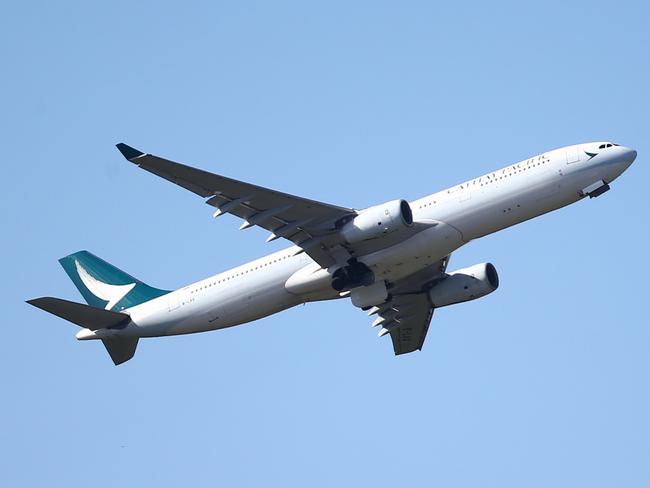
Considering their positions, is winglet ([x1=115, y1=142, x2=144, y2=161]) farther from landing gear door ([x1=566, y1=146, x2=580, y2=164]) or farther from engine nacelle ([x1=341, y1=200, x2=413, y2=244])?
landing gear door ([x1=566, y1=146, x2=580, y2=164])

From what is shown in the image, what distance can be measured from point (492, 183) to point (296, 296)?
943 centimetres

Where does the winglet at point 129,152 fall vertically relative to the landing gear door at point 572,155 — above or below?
above

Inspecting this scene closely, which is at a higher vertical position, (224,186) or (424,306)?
(224,186)

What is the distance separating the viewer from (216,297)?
1964 inches

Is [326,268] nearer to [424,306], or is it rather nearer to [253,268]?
[253,268]

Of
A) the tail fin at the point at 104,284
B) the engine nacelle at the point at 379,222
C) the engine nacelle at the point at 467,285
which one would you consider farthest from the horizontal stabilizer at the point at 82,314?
the engine nacelle at the point at 467,285

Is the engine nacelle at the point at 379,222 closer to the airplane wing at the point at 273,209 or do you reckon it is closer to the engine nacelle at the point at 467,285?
the airplane wing at the point at 273,209

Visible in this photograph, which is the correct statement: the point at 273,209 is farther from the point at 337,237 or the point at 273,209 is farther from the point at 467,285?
the point at 467,285

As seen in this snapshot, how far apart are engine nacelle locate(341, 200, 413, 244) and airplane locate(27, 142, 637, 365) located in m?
0.04

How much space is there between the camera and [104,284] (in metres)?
55.1

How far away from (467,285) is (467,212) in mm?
7335

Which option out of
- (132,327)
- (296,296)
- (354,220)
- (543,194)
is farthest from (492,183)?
(132,327)

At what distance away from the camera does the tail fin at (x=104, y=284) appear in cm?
5356

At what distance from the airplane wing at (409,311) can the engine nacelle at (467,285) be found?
0.53m
